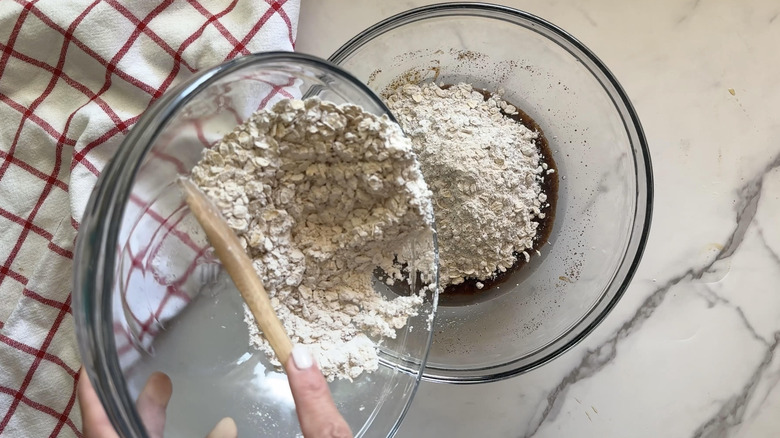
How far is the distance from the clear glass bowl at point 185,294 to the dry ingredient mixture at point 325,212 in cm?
4

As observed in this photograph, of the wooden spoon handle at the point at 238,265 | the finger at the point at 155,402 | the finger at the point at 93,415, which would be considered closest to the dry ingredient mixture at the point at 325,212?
the wooden spoon handle at the point at 238,265

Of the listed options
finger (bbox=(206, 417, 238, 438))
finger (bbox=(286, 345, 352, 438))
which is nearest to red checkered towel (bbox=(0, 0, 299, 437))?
finger (bbox=(206, 417, 238, 438))

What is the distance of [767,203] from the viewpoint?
1021mm

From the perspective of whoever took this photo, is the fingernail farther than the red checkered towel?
No

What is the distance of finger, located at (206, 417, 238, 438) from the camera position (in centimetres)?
69

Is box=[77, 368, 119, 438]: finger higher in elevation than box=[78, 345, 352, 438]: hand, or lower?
higher

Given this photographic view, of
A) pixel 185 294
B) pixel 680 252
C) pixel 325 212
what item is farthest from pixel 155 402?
pixel 680 252

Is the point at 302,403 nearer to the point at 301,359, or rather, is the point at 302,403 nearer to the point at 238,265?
the point at 301,359

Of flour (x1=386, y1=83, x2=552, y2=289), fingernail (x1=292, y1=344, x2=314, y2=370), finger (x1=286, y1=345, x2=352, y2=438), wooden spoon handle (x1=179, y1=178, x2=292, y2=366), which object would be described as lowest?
finger (x1=286, y1=345, x2=352, y2=438)

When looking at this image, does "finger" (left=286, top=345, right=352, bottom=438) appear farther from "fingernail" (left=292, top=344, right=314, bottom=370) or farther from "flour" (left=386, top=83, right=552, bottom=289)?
"flour" (left=386, top=83, right=552, bottom=289)

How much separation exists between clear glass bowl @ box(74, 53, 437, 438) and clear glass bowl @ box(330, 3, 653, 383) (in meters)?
0.17

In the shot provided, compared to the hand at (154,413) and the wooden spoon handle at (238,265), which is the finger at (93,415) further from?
the wooden spoon handle at (238,265)

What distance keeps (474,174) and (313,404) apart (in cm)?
40

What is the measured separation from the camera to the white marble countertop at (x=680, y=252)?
1004 mm
